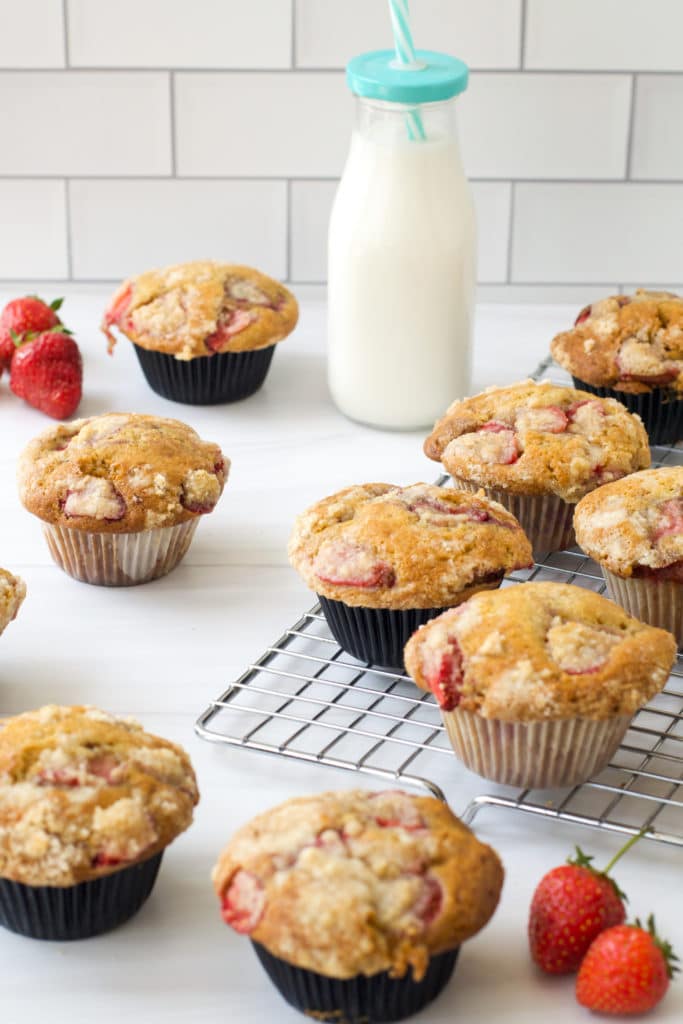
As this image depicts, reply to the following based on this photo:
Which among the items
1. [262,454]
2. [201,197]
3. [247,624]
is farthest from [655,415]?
[201,197]

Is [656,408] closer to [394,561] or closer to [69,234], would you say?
[394,561]

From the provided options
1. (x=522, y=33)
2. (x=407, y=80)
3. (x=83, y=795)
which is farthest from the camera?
(x=522, y=33)

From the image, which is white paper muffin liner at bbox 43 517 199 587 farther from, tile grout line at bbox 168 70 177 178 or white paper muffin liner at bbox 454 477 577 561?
tile grout line at bbox 168 70 177 178

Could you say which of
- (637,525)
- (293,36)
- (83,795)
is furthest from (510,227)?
(83,795)

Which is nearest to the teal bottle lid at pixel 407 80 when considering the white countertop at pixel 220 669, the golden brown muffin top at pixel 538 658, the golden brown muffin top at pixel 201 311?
the golden brown muffin top at pixel 201 311

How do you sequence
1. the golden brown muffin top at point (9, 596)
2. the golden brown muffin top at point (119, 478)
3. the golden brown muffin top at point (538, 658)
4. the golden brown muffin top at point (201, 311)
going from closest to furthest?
the golden brown muffin top at point (538, 658) → the golden brown muffin top at point (9, 596) → the golden brown muffin top at point (119, 478) → the golden brown muffin top at point (201, 311)

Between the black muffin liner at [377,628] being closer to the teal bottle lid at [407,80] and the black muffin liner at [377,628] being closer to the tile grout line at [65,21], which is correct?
the teal bottle lid at [407,80]
